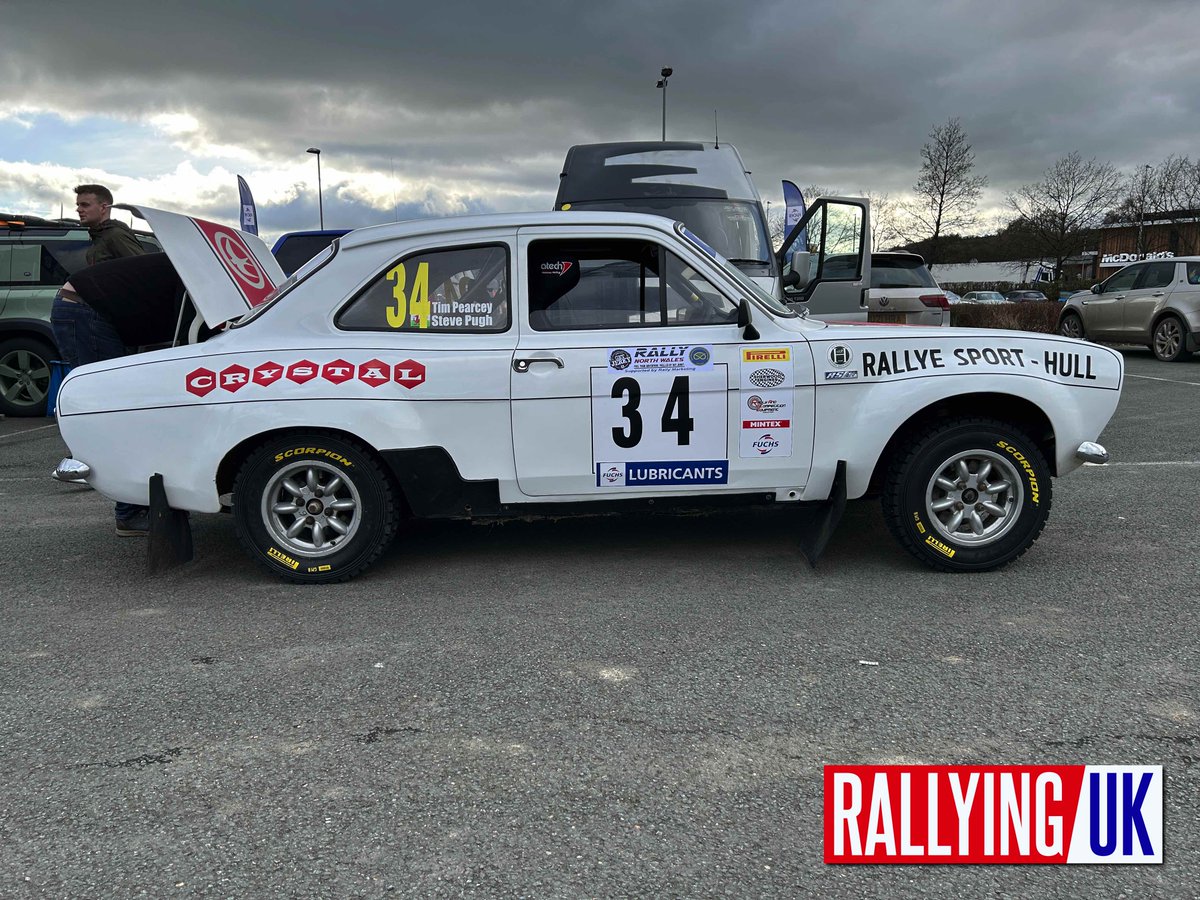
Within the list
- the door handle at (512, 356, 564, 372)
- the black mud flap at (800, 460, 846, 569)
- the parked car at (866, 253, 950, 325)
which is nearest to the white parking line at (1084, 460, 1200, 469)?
the black mud flap at (800, 460, 846, 569)

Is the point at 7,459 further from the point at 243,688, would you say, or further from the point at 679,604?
the point at 679,604

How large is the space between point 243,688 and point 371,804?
1024mm

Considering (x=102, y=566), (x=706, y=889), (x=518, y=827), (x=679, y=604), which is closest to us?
(x=706, y=889)

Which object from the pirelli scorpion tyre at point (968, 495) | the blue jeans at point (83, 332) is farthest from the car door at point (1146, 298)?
the blue jeans at point (83, 332)

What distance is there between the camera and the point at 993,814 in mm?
2537

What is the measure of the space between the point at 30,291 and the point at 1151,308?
15893mm

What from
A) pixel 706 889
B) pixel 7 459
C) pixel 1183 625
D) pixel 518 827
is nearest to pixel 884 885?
pixel 706 889

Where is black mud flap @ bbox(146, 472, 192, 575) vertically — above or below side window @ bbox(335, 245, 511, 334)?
below

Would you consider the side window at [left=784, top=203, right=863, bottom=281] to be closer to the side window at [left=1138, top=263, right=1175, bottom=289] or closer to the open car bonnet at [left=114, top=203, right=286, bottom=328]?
the open car bonnet at [left=114, top=203, right=286, bottom=328]

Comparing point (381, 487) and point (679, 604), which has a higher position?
point (381, 487)

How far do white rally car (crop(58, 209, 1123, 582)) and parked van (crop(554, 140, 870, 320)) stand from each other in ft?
7.57

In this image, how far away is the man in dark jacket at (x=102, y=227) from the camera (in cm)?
614

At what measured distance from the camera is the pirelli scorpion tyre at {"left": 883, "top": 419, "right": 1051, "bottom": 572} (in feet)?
14.6

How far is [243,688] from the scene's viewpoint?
134 inches
